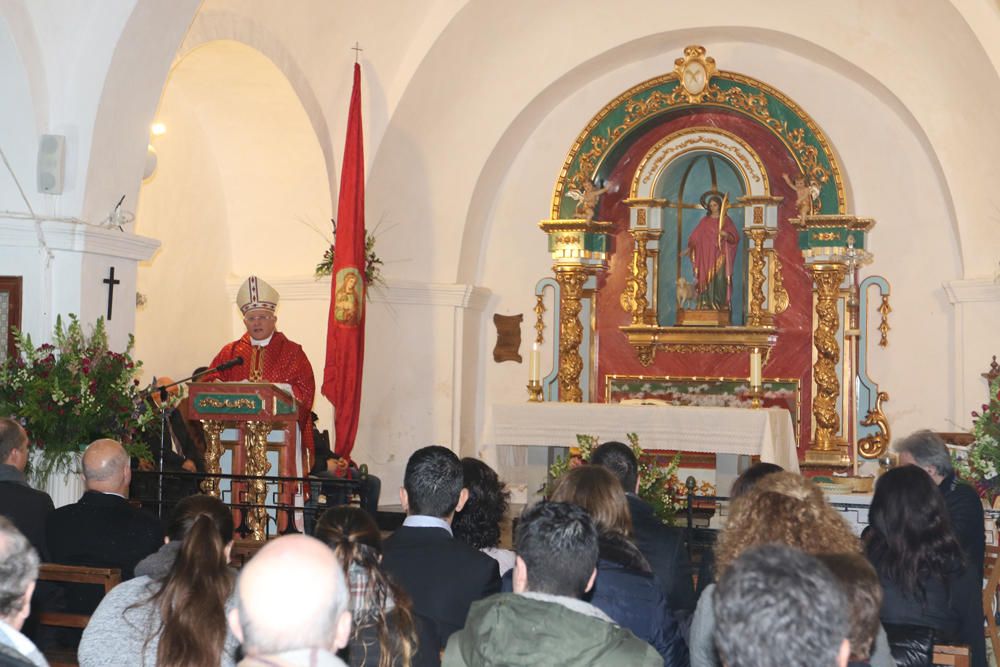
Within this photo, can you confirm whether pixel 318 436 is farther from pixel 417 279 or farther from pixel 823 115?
pixel 823 115

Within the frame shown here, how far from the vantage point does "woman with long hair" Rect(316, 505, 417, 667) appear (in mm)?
3346

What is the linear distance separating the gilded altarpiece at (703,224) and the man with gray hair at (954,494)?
22.5ft

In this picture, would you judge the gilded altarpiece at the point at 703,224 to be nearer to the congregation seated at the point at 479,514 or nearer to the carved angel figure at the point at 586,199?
the carved angel figure at the point at 586,199

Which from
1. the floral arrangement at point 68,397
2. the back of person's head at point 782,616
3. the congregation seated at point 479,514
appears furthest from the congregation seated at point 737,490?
the floral arrangement at point 68,397

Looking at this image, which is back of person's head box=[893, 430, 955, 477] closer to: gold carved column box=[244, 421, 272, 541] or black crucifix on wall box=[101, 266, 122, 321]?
gold carved column box=[244, 421, 272, 541]

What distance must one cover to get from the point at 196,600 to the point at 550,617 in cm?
111

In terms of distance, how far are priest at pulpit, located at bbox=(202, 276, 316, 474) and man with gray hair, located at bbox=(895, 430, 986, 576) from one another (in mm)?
4970

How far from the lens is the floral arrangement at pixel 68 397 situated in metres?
7.41

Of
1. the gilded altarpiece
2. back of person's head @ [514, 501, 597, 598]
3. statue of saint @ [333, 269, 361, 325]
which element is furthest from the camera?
the gilded altarpiece

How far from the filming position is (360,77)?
39.0 ft

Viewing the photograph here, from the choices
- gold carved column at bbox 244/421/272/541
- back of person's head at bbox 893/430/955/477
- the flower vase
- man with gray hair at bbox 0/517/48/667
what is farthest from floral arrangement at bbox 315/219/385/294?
man with gray hair at bbox 0/517/48/667

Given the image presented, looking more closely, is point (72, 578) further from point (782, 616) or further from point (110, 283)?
point (110, 283)

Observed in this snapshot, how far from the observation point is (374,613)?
3391 mm

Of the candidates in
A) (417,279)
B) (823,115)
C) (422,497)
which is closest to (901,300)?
(823,115)
